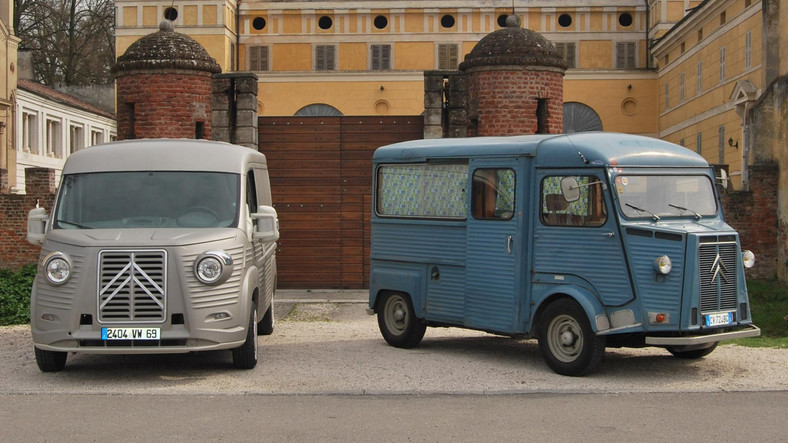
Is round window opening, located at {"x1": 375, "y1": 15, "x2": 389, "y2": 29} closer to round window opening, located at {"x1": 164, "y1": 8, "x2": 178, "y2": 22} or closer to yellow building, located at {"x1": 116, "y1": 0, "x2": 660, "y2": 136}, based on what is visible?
yellow building, located at {"x1": 116, "y1": 0, "x2": 660, "y2": 136}

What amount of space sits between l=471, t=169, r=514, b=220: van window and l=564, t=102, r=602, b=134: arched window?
149ft

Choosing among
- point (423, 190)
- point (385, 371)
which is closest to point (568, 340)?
point (385, 371)

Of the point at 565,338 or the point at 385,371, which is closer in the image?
the point at 565,338

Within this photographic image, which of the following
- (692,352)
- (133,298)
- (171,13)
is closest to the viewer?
(133,298)

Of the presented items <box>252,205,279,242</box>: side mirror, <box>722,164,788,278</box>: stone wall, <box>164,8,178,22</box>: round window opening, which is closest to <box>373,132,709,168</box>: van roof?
<box>252,205,279,242</box>: side mirror

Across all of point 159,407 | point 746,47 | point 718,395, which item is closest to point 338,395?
point 159,407

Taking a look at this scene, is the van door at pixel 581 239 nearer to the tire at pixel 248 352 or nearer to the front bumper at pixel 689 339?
the front bumper at pixel 689 339

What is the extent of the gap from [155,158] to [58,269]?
178 centimetres

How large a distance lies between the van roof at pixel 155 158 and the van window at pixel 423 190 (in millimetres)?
2200

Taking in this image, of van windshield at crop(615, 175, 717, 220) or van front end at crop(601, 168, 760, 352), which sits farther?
van windshield at crop(615, 175, 717, 220)

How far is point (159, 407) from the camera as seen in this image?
9641mm

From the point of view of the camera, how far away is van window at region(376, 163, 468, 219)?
13031 millimetres

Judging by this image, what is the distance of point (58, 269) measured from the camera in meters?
11.0

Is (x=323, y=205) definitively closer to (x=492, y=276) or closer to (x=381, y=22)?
(x=492, y=276)
